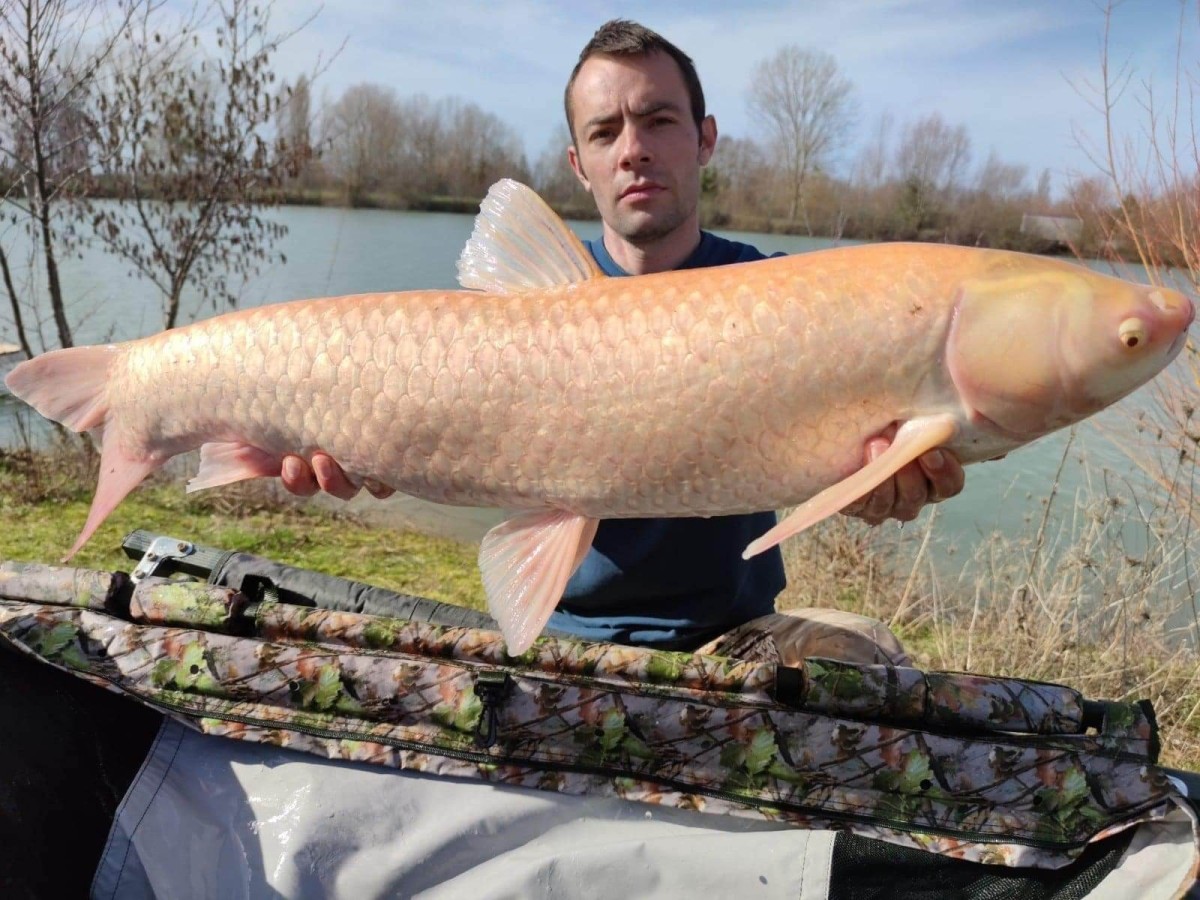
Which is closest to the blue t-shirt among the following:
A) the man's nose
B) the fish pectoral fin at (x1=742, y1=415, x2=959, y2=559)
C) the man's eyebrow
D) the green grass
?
the man's nose

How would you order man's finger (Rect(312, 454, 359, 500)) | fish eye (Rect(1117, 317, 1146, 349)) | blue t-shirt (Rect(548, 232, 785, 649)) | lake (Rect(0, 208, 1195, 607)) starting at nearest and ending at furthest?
fish eye (Rect(1117, 317, 1146, 349)), man's finger (Rect(312, 454, 359, 500)), blue t-shirt (Rect(548, 232, 785, 649)), lake (Rect(0, 208, 1195, 607))

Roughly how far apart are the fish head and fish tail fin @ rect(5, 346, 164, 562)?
1530 mm

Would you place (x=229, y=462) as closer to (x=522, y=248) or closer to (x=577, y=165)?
(x=522, y=248)

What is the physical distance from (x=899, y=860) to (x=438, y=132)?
26.1 m

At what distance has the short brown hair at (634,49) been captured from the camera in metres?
2.31

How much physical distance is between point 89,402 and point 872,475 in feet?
4.90

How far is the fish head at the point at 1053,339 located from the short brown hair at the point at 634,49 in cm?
140

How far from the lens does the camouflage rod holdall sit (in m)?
1.34

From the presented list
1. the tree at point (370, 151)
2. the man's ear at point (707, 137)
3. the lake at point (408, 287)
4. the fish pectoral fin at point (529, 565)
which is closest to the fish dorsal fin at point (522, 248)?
the fish pectoral fin at point (529, 565)

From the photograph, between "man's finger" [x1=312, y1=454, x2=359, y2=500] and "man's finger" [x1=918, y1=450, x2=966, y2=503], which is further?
"man's finger" [x1=312, y1=454, x2=359, y2=500]

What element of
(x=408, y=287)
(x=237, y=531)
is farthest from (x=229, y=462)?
(x=408, y=287)

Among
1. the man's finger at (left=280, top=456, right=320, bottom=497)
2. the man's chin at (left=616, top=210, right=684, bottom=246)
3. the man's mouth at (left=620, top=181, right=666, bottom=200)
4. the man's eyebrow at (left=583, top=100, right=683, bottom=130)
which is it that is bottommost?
the man's finger at (left=280, top=456, right=320, bottom=497)

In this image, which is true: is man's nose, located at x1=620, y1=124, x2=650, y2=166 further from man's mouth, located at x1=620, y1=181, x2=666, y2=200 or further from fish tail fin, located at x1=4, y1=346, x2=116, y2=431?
fish tail fin, located at x1=4, y1=346, x2=116, y2=431

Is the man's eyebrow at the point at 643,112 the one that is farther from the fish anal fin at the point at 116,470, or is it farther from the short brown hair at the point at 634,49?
the fish anal fin at the point at 116,470
